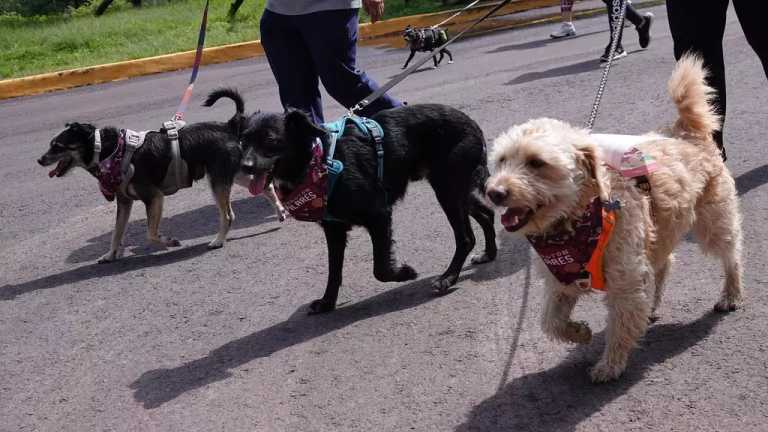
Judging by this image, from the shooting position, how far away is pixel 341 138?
4766 mm

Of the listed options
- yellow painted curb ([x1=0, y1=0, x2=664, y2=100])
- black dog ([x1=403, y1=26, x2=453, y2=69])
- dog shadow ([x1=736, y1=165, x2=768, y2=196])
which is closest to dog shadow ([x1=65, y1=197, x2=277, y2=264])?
dog shadow ([x1=736, y1=165, x2=768, y2=196])

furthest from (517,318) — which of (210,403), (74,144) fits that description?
(74,144)

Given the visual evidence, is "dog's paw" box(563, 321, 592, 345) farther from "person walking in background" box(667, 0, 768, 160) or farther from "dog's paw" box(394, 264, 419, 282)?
"person walking in background" box(667, 0, 768, 160)

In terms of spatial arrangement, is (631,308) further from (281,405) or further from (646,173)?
(281,405)

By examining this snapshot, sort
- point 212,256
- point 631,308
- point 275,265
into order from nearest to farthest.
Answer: point 631,308, point 275,265, point 212,256

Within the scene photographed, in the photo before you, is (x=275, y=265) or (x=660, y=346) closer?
A: (x=660, y=346)

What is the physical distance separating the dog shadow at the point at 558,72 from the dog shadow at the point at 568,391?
661 centimetres

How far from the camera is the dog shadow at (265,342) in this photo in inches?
163

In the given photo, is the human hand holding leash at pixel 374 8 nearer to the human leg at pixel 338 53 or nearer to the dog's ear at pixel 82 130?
the human leg at pixel 338 53

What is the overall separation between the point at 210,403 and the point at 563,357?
1.61 meters

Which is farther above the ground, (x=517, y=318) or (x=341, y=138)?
(x=341, y=138)

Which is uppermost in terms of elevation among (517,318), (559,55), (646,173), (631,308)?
(646,173)

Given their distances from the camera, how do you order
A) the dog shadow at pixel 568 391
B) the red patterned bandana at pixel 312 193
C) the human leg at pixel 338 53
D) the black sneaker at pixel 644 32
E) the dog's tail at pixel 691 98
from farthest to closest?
the black sneaker at pixel 644 32 → the human leg at pixel 338 53 → the red patterned bandana at pixel 312 193 → the dog's tail at pixel 691 98 → the dog shadow at pixel 568 391

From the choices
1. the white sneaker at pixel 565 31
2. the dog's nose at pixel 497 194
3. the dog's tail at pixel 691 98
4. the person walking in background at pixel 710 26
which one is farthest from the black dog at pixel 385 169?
the white sneaker at pixel 565 31
